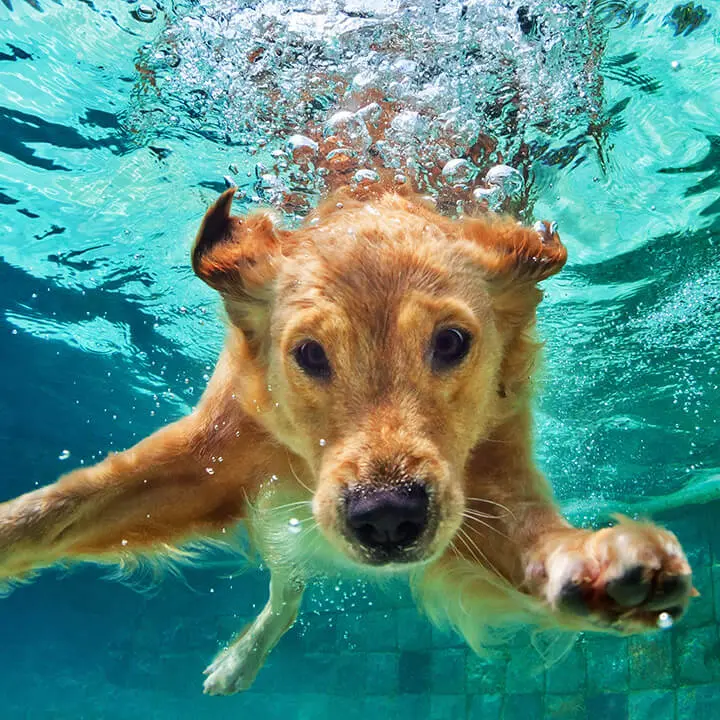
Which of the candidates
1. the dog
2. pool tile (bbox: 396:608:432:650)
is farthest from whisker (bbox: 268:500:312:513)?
pool tile (bbox: 396:608:432:650)

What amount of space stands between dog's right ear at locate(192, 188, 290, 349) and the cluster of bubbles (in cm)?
202

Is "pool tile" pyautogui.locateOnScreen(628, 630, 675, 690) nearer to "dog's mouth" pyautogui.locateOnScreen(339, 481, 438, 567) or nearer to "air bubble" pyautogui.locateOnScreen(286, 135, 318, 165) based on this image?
"air bubble" pyautogui.locateOnScreen(286, 135, 318, 165)

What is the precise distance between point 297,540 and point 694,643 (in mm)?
12759

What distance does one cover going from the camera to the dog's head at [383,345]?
307cm

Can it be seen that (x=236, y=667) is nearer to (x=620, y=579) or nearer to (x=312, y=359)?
(x=312, y=359)

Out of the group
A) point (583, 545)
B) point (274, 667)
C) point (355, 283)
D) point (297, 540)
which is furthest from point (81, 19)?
point (274, 667)

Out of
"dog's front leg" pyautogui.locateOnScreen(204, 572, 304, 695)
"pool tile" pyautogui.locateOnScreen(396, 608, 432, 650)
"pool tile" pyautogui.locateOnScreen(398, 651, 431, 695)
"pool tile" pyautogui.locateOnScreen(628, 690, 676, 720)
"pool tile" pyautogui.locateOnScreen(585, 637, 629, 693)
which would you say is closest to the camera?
"dog's front leg" pyautogui.locateOnScreen(204, 572, 304, 695)

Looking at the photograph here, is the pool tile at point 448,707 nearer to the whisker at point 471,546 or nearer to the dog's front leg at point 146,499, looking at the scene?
the dog's front leg at point 146,499

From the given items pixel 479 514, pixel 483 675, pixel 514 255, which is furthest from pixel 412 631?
pixel 514 255

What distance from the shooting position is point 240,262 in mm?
4148

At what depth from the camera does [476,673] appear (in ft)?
62.6

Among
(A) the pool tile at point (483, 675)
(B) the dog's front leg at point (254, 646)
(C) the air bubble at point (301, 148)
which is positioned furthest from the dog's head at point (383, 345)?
(A) the pool tile at point (483, 675)

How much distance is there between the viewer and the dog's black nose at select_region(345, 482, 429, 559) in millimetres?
2945

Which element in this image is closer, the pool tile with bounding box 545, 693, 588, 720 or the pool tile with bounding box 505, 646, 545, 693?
the pool tile with bounding box 545, 693, 588, 720
